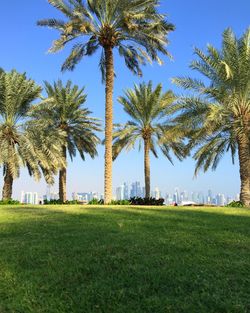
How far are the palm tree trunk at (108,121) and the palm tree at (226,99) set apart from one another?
12.6 feet

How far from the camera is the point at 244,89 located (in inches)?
965

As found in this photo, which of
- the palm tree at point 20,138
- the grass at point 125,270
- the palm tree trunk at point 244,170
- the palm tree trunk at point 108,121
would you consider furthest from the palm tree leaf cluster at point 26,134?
the grass at point 125,270

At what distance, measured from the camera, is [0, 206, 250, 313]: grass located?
461 centimetres

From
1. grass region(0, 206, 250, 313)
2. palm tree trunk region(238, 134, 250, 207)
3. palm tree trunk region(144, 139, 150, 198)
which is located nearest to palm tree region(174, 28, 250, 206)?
palm tree trunk region(238, 134, 250, 207)

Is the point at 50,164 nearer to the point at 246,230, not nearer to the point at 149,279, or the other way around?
the point at 246,230

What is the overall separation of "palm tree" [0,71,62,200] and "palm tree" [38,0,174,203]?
4303mm

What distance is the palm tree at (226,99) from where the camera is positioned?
24234 millimetres

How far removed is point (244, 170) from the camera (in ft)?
80.1

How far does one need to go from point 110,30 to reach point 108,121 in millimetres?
5110

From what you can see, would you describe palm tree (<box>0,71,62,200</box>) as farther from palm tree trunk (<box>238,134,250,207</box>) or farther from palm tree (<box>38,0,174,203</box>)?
palm tree trunk (<box>238,134,250,207</box>)

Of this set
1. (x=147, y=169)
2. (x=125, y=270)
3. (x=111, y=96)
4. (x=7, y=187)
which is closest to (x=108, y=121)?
(x=111, y=96)

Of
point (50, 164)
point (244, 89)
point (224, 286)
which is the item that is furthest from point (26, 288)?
point (50, 164)

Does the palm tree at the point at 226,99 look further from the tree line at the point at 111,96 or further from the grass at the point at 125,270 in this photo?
the grass at the point at 125,270

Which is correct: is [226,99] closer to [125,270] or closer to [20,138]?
[20,138]
